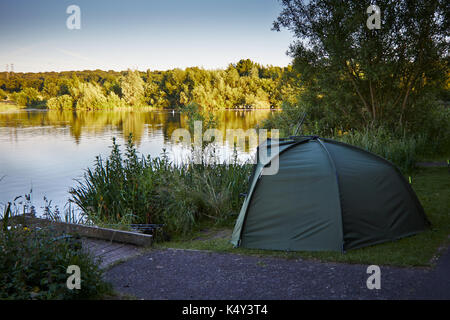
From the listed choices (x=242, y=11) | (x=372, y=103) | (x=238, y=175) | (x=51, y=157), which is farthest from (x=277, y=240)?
(x=242, y=11)

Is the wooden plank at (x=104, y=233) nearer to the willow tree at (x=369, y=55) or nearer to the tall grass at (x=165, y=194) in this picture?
the tall grass at (x=165, y=194)

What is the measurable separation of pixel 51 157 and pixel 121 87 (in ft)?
162

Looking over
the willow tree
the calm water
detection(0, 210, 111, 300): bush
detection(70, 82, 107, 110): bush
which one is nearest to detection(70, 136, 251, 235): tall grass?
the calm water

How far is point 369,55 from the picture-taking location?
1319cm

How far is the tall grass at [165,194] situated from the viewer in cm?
749

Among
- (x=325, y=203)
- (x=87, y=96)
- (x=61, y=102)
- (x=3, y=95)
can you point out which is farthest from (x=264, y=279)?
(x=3, y=95)

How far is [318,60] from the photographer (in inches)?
581

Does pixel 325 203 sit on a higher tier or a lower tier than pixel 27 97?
lower

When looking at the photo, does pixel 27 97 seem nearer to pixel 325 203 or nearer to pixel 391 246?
pixel 325 203

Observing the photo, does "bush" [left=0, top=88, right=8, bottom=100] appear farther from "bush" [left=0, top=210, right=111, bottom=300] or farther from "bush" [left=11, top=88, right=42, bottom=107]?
"bush" [left=0, top=210, right=111, bottom=300]

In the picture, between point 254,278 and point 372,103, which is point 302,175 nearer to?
point 254,278

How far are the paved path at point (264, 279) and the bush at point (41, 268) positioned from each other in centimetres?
54

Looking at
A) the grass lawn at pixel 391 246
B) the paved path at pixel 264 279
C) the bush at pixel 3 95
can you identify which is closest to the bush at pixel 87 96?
the bush at pixel 3 95

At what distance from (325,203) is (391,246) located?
43.1 inches
